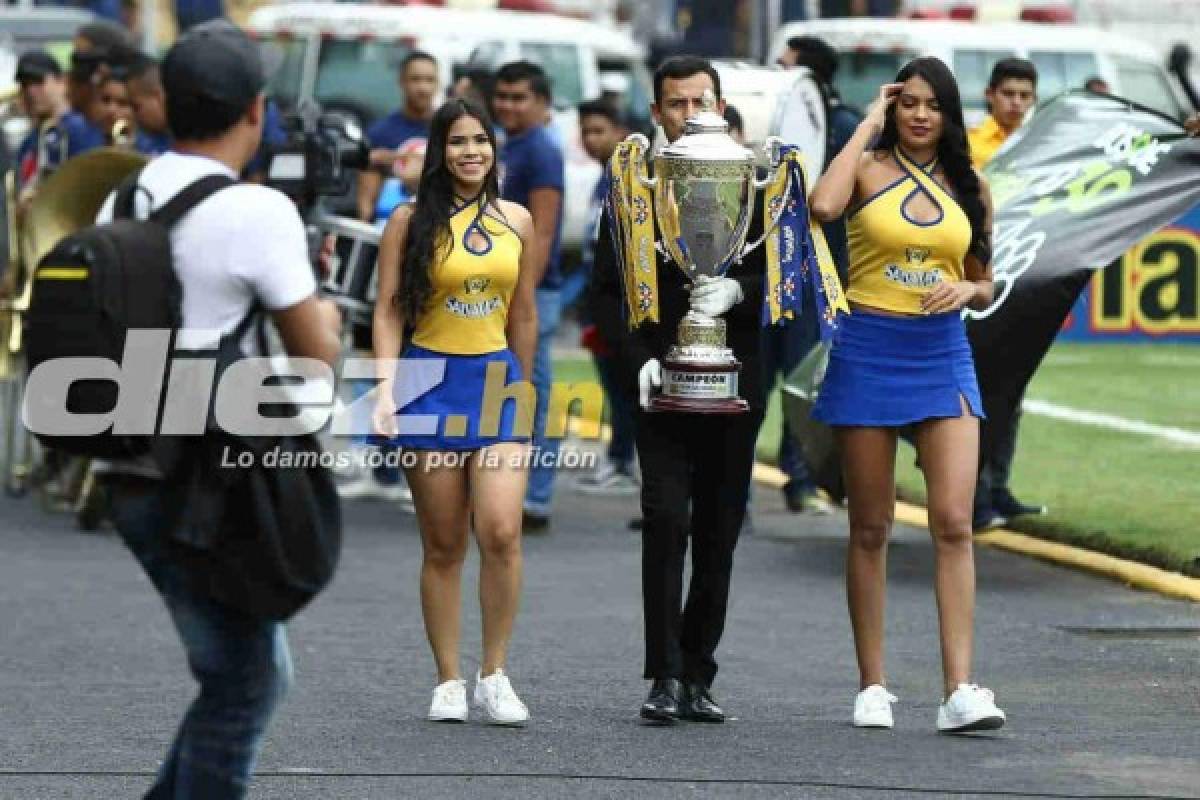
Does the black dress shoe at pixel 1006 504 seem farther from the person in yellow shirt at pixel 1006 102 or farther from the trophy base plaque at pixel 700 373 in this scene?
the trophy base plaque at pixel 700 373

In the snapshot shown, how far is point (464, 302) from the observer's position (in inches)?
338

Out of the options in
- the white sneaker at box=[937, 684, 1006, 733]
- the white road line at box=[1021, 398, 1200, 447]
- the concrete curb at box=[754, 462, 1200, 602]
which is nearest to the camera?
the white sneaker at box=[937, 684, 1006, 733]

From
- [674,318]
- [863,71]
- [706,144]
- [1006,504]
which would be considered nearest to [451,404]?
[674,318]

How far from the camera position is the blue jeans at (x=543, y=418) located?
13.2 meters

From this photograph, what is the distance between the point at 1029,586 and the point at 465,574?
7.40 ft

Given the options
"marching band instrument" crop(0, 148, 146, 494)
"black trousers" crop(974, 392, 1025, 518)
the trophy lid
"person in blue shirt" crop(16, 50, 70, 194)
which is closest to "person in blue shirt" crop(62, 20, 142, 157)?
"person in blue shirt" crop(16, 50, 70, 194)

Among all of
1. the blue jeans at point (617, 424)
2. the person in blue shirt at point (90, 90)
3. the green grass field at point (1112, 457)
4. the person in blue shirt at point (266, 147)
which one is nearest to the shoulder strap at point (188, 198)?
the green grass field at point (1112, 457)

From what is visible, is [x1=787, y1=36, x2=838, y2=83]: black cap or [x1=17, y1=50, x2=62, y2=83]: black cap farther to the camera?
[x1=17, y1=50, x2=62, y2=83]: black cap

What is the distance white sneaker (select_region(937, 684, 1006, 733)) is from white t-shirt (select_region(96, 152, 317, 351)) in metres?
2.96

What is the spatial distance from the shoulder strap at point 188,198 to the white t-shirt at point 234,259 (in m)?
0.01

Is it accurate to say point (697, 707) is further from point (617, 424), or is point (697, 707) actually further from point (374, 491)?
point (617, 424)

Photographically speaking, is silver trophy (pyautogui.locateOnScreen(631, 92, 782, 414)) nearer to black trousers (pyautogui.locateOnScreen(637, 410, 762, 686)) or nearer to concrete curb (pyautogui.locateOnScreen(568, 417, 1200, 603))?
black trousers (pyautogui.locateOnScreen(637, 410, 762, 686))

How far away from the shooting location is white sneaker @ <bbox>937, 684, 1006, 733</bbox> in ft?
26.6

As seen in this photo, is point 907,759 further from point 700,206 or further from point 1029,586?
point 1029,586
